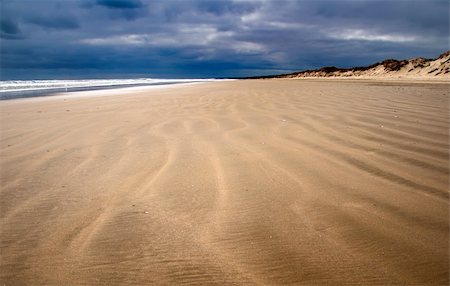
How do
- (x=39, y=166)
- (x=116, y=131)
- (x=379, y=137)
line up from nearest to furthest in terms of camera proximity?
(x=39, y=166)
(x=379, y=137)
(x=116, y=131)

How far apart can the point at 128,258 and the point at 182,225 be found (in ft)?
1.29

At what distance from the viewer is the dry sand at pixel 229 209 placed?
1636mm

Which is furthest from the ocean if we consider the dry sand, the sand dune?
the sand dune

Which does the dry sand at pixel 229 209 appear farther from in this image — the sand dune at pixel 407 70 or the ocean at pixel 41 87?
the sand dune at pixel 407 70

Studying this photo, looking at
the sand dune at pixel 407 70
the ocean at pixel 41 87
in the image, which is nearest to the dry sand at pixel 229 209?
the ocean at pixel 41 87

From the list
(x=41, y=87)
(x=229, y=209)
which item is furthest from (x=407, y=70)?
(x=229, y=209)

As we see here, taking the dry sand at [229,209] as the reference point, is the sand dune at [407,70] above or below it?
above

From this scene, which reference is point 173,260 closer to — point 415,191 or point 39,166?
point 415,191

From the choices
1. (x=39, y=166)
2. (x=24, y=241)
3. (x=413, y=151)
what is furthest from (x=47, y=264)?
(x=413, y=151)

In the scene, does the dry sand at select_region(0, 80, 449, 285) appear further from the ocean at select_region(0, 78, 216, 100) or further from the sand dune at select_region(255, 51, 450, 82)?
the sand dune at select_region(255, 51, 450, 82)

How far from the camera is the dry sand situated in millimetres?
1636

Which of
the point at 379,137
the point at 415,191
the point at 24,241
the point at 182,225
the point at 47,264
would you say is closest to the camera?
the point at 47,264

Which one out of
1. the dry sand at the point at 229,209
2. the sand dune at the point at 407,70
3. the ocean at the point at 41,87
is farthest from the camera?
the sand dune at the point at 407,70

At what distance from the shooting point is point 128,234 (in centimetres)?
197
